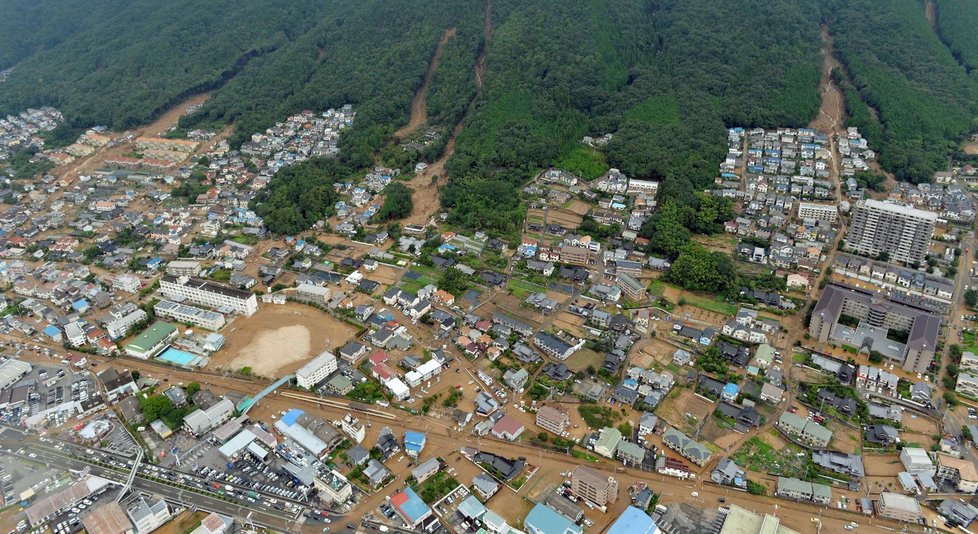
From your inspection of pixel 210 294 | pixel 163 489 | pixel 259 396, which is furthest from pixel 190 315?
pixel 163 489

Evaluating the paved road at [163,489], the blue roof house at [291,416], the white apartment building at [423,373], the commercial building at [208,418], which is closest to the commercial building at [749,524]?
the white apartment building at [423,373]

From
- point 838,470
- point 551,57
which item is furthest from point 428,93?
point 838,470

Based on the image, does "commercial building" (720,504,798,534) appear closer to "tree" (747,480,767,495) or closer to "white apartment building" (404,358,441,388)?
"tree" (747,480,767,495)

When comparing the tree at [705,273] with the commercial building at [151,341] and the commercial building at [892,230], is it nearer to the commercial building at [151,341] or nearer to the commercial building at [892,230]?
the commercial building at [892,230]

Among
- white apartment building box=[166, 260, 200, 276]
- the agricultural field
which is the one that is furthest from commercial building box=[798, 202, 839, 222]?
white apartment building box=[166, 260, 200, 276]

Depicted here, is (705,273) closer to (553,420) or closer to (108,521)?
(553,420)

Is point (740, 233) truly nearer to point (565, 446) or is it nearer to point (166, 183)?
point (565, 446)
